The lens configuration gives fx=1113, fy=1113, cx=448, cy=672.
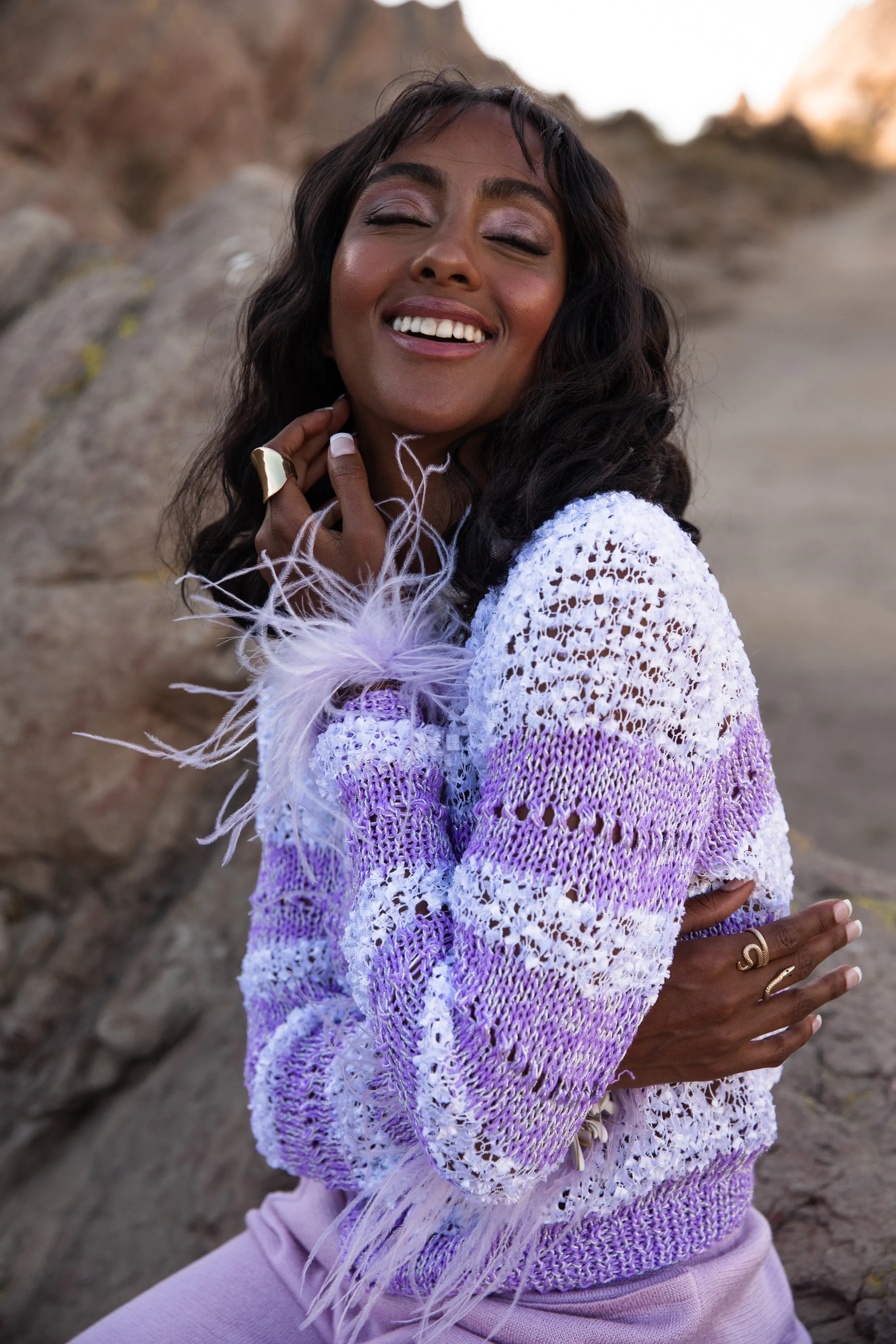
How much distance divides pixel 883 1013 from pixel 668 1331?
118 cm

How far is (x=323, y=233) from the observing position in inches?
71.7

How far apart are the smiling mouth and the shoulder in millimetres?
368

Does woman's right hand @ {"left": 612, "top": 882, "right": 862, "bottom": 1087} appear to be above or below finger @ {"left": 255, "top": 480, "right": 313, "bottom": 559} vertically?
below

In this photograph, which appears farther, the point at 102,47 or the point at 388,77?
A: the point at 388,77

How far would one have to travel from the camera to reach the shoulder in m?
1.19

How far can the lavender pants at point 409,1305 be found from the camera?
1.40 meters

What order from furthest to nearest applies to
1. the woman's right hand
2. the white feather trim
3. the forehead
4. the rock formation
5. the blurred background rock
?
the rock formation < the blurred background rock < the forehead < the white feather trim < the woman's right hand

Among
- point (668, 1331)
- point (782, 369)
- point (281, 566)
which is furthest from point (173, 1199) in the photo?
point (782, 369)

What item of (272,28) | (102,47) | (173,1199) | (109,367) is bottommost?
(173,1199)

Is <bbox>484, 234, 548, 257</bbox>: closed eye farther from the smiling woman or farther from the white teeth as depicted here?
the white teeth

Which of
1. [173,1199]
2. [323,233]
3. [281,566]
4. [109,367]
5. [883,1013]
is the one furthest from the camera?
[109,367]

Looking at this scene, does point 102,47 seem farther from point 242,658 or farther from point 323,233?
point 242,658

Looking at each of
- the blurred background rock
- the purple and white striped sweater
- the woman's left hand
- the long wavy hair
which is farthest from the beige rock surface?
the purple and white striped sweater

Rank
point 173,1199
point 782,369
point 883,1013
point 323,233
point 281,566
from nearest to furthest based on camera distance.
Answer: point 281,566
point 323,233
point 883,1013
point 173,1199
point 782,369
